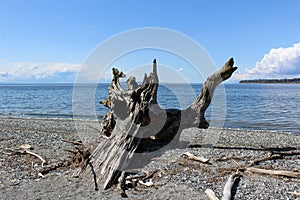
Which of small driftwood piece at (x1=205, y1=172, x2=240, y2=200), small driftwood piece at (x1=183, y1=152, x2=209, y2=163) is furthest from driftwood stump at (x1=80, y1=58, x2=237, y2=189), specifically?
small driftwood piece at (x1=205, y1=172, x2=240, y2=200)

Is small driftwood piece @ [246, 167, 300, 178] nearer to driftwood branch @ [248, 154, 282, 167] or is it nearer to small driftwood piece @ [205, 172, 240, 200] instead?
driftwood branch @ [248, 154, 282, 167]

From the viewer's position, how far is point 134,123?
942 centimetres

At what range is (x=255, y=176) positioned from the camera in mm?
7508

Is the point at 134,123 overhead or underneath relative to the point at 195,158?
overhead

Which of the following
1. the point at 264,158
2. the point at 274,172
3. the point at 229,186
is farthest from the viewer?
the point at 264,158

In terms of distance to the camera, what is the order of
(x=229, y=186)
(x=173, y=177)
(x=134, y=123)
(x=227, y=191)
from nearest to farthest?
(x=227, y=191) < (x=229, y=186) < (x=173, y=177) < (x=134, y=123)

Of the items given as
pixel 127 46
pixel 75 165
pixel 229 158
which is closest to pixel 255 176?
pixel 229 158

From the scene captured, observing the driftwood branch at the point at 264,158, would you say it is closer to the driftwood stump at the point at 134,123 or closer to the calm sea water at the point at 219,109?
the driftwood stump at the point at 134,123

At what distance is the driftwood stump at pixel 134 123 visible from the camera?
8.03 meters

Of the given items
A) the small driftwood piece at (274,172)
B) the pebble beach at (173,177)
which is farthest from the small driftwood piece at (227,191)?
the small driftwood piece at (274,172)

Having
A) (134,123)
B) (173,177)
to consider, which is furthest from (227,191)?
(134,123)

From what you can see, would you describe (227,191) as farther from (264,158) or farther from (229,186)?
(264,158)

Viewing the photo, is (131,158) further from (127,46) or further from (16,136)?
(16,136)

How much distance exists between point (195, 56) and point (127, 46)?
9.60ft
